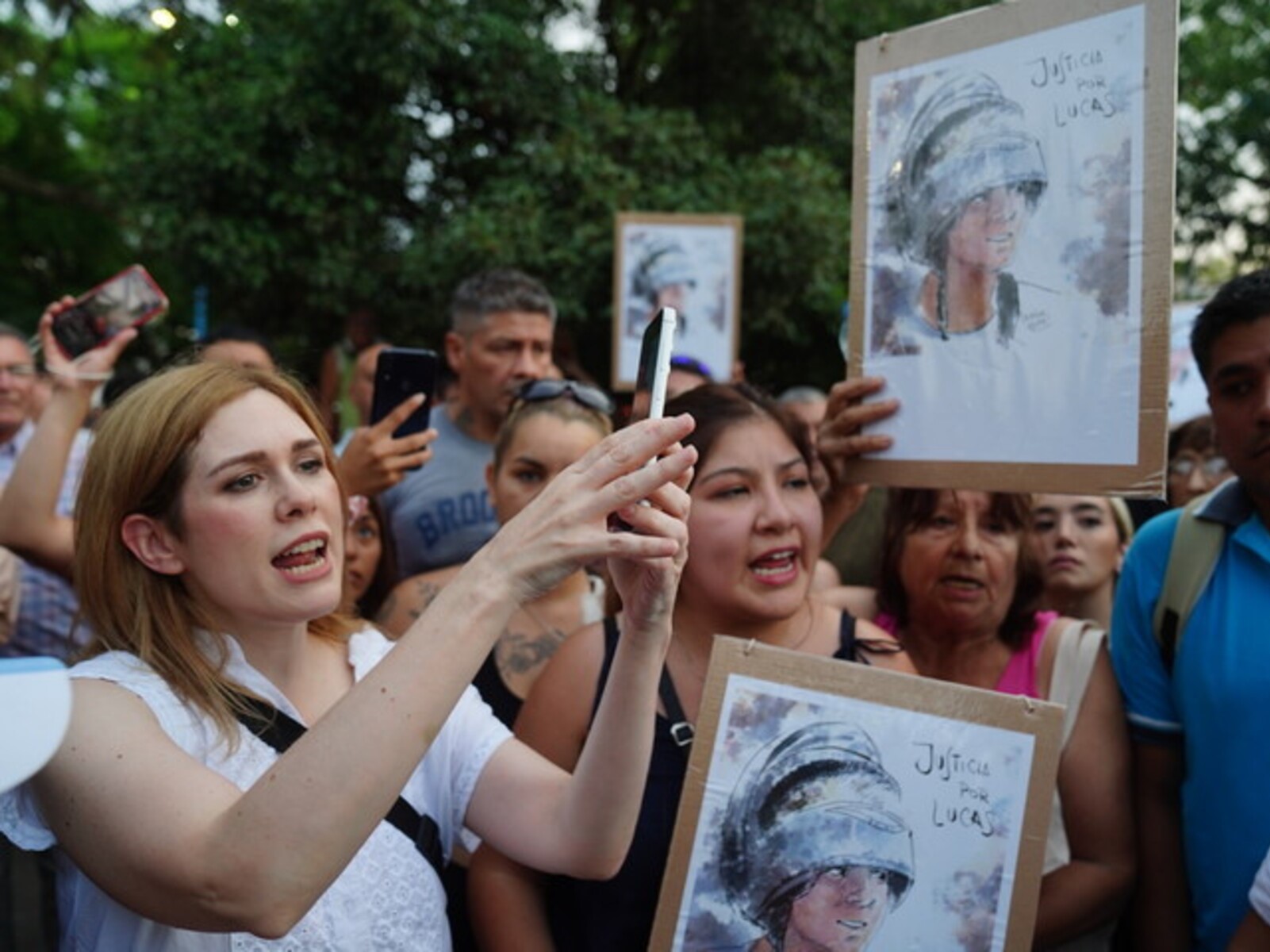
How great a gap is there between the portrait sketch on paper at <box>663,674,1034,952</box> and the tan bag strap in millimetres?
550

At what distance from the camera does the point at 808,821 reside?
2.07 meters

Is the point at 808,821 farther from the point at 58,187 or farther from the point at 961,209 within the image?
the point at 58,187

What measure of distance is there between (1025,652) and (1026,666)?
0.05 metres

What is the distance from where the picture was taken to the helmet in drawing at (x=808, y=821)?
203cm

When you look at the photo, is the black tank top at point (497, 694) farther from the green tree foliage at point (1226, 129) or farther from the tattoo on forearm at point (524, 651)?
the green tree foliage at point (1226, 129)

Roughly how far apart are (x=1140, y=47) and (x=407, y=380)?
2.00 m

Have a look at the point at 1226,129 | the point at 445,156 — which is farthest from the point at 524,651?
the point at 1226,129

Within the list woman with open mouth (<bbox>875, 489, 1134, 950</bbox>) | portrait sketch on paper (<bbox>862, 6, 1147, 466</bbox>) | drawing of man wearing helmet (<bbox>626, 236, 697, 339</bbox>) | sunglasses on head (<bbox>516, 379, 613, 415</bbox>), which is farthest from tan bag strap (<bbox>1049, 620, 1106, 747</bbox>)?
drawing of man wearing helmet (<bbox>626, 236, 697, 339</bbox>)

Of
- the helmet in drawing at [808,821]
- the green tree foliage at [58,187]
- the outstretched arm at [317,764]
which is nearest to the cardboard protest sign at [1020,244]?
the helmet in drawing at [808,821]

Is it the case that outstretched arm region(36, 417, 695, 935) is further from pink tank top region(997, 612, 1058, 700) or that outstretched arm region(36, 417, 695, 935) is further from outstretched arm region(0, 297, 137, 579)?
outstretched arm region(0, 297, 137, 579)

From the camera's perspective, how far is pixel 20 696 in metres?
1.08

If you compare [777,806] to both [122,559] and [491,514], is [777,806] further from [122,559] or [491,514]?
[491,514]

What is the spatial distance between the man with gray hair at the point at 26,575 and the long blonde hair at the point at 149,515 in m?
1.38

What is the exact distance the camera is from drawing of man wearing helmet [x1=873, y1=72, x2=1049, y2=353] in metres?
2.21
